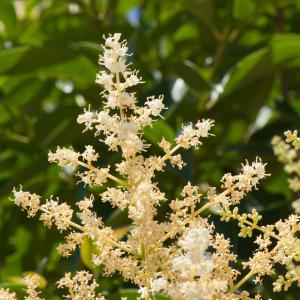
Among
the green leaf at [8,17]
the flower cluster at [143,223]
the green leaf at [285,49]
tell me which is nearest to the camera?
the flower cluster at [143,223]

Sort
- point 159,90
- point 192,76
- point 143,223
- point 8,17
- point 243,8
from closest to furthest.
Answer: point 143,223 < point 192,76 < point 159,90 < point 243,8 < point 8,17

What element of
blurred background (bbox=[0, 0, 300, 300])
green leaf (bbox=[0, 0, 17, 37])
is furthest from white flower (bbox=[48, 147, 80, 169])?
green leaf (bbox=[0, 0, 17, 37])

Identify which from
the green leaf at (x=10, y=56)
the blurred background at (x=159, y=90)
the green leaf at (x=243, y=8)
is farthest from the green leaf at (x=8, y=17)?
the green leaf at (x=243, y=8)

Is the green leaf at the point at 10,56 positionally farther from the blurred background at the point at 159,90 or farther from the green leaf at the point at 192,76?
the green leaf at the point at 192,76

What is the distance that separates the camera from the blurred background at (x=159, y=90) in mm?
2230

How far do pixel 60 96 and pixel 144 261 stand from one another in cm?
202

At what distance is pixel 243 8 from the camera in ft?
8.11

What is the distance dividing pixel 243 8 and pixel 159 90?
0.44m

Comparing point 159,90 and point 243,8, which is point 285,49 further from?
point 159,90

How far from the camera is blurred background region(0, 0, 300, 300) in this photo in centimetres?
223

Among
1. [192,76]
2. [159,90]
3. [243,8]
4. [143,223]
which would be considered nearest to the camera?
[143,223]

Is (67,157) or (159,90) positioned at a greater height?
(159,90)

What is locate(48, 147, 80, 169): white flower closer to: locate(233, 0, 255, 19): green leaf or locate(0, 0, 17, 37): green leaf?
locate(233, 0, 255, 19): green leaf

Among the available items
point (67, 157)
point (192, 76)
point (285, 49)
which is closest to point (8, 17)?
point (192, 76)
